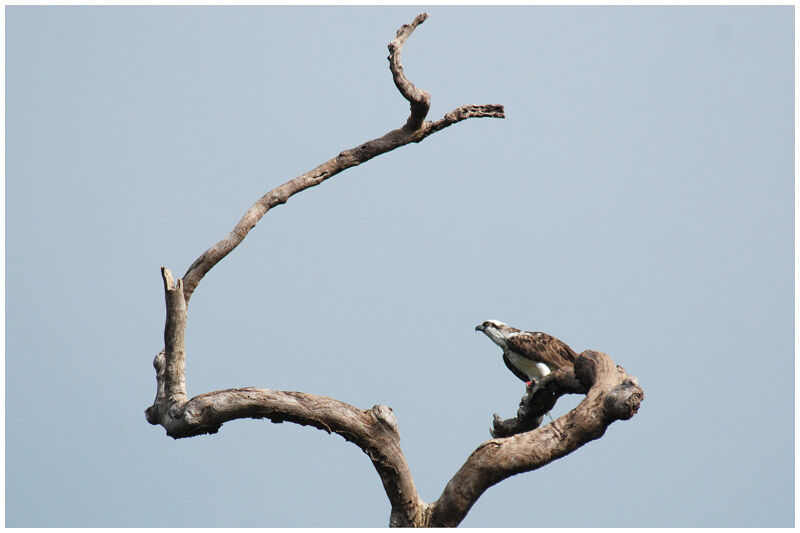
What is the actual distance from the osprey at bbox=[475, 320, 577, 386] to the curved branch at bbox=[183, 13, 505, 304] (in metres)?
1.99

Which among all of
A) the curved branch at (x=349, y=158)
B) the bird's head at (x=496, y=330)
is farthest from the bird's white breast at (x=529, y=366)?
the curved branch at (x=349, y=158)

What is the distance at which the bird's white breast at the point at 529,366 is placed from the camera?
8615mm

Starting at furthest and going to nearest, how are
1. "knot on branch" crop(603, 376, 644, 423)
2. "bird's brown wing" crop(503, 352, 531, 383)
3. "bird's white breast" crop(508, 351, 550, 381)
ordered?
"bird's brown wing" crop(503, 352, 531, 383), "bird's white breast" crop(508, 351, 550, 381), "knot on branch" crop(603, 376, 644, 423)

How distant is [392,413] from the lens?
6945 millimetres

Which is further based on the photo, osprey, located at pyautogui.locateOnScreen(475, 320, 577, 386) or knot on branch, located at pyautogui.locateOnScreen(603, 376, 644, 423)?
osprey, located at pyautogui.locateOnScreen(475, 320, 577, 386)

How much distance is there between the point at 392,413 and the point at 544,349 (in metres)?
2.09

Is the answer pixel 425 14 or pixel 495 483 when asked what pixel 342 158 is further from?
pixel 495 483

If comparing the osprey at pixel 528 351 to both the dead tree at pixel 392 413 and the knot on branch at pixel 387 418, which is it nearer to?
the dead tree at pixel 392 413

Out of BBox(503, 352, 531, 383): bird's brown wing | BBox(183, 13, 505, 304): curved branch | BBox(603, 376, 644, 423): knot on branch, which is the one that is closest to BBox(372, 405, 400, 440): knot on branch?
BBox(603, 376, 644, 423): knot on branch

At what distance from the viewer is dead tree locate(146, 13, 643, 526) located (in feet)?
21.0

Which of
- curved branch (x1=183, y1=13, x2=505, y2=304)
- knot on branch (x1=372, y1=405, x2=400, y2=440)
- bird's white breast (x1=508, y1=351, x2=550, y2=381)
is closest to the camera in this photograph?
knot on branch (x1=372, y1=405, x2=400, y2=440)

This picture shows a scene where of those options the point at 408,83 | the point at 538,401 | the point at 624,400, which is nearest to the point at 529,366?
the point at 538,401

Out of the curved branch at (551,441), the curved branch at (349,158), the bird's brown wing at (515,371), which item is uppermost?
the curved branch at (349,158)

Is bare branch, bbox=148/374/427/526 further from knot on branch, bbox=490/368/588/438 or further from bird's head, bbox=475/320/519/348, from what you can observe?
bird's head, bbox=475/320/519/348
